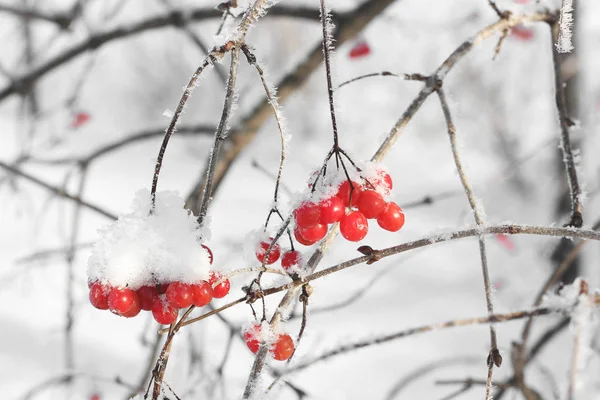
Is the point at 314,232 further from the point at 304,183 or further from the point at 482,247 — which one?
the point at 304,183

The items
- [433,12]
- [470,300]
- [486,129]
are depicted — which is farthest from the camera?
[433,12]

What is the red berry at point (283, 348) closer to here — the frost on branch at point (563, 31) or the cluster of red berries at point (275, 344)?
the cluster of red berries at point (275, 344)

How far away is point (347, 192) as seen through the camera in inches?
22.3

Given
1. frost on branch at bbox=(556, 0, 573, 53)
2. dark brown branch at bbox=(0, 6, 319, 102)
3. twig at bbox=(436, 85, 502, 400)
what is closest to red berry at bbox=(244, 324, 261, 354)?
twig at bbox=(436, 85, 502, 400)

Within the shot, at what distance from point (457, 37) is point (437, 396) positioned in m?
4.95

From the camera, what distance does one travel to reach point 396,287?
10.6ft

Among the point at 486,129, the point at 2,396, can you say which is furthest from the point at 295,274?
the point at 486,129

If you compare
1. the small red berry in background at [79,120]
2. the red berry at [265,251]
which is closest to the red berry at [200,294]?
the red berry at [265,251]

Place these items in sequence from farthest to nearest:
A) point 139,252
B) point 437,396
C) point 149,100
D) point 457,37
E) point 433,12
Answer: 1. point 149,100
2. point 433,12
3. point 457,37
4. point 437,396
5. point 139,252

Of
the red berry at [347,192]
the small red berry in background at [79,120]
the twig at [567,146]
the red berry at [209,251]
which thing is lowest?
the red berry at [209,251]

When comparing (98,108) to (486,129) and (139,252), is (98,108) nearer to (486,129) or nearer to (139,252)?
(486,129)

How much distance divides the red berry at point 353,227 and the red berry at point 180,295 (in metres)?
0.15

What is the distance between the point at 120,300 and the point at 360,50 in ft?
4.99

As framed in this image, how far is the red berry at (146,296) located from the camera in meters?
0.52
